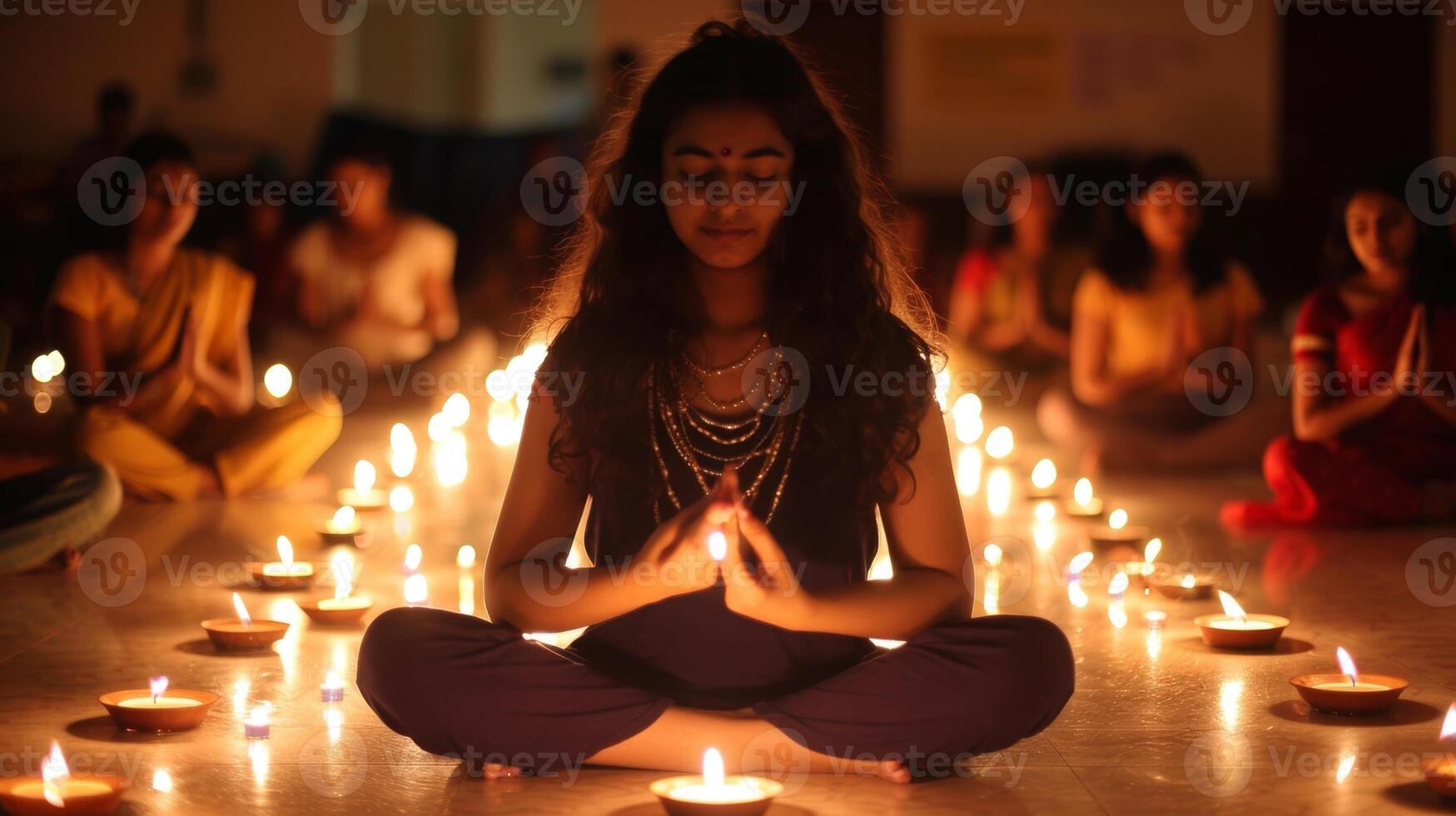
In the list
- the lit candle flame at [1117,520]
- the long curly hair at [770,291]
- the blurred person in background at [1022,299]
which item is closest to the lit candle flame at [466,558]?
the lit candle flame at [1117,520]

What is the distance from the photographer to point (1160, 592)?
402 centimetres

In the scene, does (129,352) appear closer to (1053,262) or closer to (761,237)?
(761,237)

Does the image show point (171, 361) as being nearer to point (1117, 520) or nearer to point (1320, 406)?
point (1117, 520)

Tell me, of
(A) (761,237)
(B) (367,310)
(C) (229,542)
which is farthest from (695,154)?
(B) (367,310)

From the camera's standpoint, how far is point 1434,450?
518 cm

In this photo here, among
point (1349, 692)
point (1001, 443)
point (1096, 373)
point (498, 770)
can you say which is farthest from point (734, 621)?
point (1096, 373)

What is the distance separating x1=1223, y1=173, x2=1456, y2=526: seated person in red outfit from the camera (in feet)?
16.3

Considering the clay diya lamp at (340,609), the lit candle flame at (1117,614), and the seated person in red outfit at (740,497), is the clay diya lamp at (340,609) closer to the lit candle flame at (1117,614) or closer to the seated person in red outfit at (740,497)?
the seated person in red outfit at (740,497)

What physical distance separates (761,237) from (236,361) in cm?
350

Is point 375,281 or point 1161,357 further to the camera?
point 375,281

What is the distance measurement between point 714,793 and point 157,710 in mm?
979

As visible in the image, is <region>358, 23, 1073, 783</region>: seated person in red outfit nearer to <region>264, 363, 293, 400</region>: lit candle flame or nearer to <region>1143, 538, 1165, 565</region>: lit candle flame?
<region>1143, 538, 1165, 565</region>: lit candle flame

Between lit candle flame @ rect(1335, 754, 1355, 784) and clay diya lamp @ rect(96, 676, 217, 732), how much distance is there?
1.69 meters

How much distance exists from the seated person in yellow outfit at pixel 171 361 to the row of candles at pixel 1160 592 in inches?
88.1
